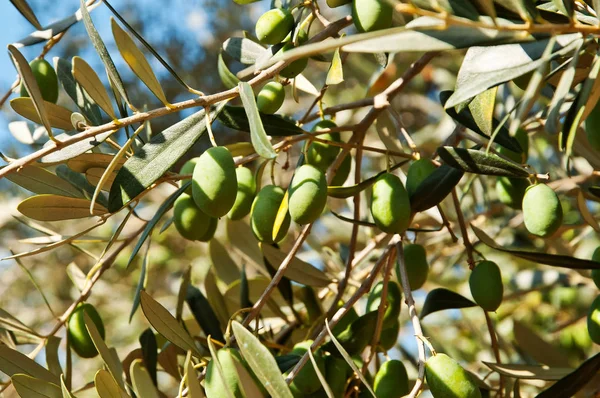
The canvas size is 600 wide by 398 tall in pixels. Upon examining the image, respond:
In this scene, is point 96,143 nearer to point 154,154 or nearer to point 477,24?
point 154,154

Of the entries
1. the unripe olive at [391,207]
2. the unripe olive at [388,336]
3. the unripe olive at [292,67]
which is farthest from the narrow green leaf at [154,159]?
the unripe olive at [388,336]

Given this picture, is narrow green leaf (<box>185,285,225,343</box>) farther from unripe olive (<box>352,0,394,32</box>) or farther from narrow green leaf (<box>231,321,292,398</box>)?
unripe olive (<box>352,0,394,32</box>)

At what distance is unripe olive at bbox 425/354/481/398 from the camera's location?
775 mm

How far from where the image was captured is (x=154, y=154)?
843mm

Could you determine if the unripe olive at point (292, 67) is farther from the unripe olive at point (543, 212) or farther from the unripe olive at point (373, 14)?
the unripe olive at point (543, 212)

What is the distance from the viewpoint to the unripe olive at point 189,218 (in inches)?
37.7

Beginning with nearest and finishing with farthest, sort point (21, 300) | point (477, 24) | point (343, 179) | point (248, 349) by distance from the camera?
point (477, 24) < point (248, 349) < point (343, 179) < point (21, 300)

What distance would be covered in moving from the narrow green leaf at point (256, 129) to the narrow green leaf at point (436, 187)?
0.77 feet

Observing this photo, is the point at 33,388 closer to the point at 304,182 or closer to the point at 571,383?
the point at 304,182

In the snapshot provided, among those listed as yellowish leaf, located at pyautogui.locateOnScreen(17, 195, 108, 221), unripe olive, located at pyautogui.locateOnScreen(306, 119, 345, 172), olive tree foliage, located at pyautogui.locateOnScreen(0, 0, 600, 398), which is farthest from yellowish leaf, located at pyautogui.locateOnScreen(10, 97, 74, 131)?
unripe olive, located at pyautogui.locateOnScreen(306, 119, 345, 172)

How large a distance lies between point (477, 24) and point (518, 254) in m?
0.40

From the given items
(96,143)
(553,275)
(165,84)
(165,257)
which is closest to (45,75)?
(96,143)

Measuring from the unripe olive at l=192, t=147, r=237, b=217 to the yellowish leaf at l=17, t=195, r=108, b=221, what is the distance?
0.20 m

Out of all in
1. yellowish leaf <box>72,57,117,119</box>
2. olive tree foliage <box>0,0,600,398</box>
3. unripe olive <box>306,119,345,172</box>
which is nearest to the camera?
olive tree foliage <box>0,0,600,398</box>
